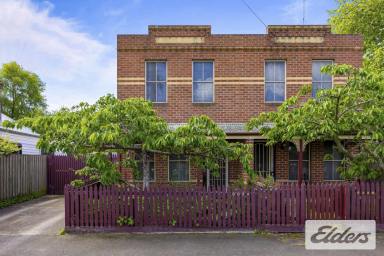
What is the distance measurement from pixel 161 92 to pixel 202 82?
5.53 feet

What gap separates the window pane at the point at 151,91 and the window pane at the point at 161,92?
0.52ft

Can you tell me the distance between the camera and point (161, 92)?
1334 centimetres

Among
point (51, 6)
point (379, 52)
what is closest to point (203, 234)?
point (379, 52)

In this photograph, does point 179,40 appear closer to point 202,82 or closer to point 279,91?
point 202,82

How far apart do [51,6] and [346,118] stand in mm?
11785

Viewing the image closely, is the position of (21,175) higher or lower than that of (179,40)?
lower

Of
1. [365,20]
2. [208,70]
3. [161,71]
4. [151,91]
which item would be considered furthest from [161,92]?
[365,20]

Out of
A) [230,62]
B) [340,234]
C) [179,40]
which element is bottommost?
[340,234]

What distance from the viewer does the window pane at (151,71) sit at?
1330 cm

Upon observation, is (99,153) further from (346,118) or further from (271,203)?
(346,118)

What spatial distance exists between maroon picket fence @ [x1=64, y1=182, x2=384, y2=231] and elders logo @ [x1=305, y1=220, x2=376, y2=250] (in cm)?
16

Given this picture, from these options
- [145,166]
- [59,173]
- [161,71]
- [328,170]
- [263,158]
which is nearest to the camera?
[145,166]

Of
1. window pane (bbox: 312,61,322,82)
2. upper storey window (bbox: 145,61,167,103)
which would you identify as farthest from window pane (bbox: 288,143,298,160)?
upper storey window (bbox: 145,61,167,103)

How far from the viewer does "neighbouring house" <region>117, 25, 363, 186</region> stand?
43.2 ft
